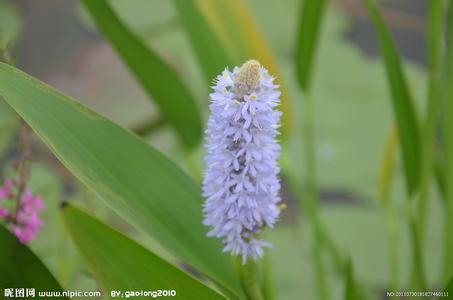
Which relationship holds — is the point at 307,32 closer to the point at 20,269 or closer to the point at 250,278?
the point at 250,278

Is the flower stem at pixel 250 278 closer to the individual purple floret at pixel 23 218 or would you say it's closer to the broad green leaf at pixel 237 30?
the individual purple floret at pixel 23 218

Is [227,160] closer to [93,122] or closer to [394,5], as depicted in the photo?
[93,122]

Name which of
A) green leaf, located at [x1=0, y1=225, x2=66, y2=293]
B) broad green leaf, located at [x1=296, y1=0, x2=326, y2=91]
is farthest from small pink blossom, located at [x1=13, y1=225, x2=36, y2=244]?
broad green leaf, located at [x1=296, y1=0, x2=326, y2=91]

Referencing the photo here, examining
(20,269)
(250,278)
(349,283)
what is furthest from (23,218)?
(349,283)

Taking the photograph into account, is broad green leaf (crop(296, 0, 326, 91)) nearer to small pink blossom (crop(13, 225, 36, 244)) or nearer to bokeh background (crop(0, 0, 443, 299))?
bokeh background (crop(0, 0, 443, 299))

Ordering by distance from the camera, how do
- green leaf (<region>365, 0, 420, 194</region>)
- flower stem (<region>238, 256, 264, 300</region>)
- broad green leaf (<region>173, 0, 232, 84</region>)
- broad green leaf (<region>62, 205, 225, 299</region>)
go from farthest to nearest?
broad green leaf (<region>173, 0, 232, 84</region>) < green leaf (<region>365, 0, 420, 194</region>) < flower stem (<region>238, 256, 264, 300</region>) < broad green leaf (<region>62, 205, 225, 299</region>)

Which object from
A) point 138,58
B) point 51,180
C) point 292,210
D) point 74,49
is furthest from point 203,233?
point 74,49
